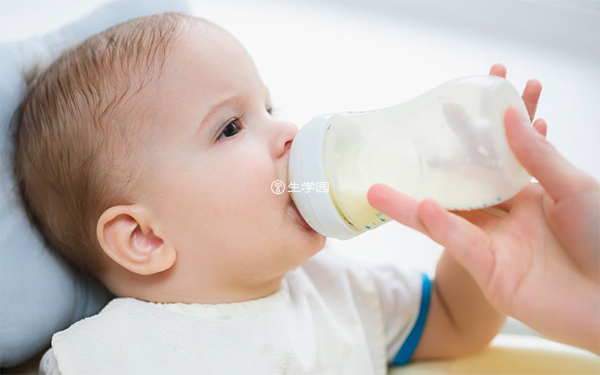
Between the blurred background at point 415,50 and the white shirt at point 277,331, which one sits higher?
the blurred background at point 415,50

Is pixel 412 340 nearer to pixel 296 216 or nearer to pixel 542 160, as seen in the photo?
pixel 296 216

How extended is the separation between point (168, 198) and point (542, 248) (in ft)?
1.70

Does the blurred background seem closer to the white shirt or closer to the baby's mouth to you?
the white shirt

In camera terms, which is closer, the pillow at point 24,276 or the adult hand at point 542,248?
the adult hand at point 542,248

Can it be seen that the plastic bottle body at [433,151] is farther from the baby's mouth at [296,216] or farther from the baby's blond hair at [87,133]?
the baby's blond hair at [87,133]

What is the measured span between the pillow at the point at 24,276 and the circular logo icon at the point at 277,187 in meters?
0.39

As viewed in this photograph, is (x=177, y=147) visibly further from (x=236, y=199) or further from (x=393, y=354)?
(x=393, y=354)

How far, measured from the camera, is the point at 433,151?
2.31 feet

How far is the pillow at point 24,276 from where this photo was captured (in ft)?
2.82

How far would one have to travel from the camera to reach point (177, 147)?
83 cm

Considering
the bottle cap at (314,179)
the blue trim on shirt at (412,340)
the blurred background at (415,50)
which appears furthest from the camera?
the blurred background at (415,50)

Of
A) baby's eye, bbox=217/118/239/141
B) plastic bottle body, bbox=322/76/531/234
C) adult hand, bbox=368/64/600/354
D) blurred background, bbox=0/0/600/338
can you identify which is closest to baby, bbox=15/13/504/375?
baby's eye, bbox=217/118/239/141

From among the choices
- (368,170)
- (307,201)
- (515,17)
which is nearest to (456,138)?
(368,170)

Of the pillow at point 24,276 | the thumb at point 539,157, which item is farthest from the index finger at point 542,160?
the pillow at point 24,276
